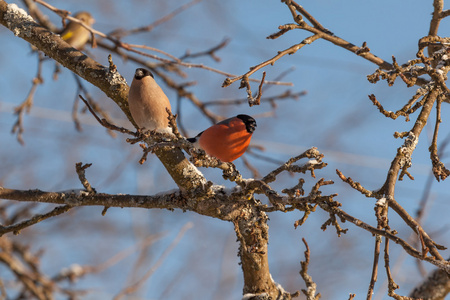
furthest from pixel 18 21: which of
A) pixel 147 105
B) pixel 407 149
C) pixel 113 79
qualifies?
pixel 407 149

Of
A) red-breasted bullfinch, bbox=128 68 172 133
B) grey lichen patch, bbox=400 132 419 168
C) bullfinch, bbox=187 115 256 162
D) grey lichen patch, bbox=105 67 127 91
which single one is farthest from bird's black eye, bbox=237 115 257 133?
grey lichen patch, bbox=400 132 419 168

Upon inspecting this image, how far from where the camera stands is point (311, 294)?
6.65 ft

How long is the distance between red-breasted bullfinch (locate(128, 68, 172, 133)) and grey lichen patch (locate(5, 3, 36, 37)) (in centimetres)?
60

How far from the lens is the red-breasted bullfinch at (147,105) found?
6.49ft

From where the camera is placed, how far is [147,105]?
6.48 feet

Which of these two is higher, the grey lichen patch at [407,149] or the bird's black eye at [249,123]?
the bird's black eye at [249,123]

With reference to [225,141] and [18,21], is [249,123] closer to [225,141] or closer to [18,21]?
[225,141]

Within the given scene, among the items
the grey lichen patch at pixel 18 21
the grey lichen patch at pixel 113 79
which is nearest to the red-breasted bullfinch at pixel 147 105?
the grey lichen patch at pixel 113 79

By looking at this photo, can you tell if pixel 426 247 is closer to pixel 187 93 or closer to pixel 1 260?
pixel 187 93

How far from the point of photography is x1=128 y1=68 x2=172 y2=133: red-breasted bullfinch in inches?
77.9

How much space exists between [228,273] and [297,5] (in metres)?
6.03

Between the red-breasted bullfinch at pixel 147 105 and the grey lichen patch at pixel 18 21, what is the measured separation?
23.6 inches

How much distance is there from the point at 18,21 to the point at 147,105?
2.56 ft

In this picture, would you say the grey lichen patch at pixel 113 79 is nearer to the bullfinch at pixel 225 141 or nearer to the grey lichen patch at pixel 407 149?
the bullfinch at pixel 225 141
